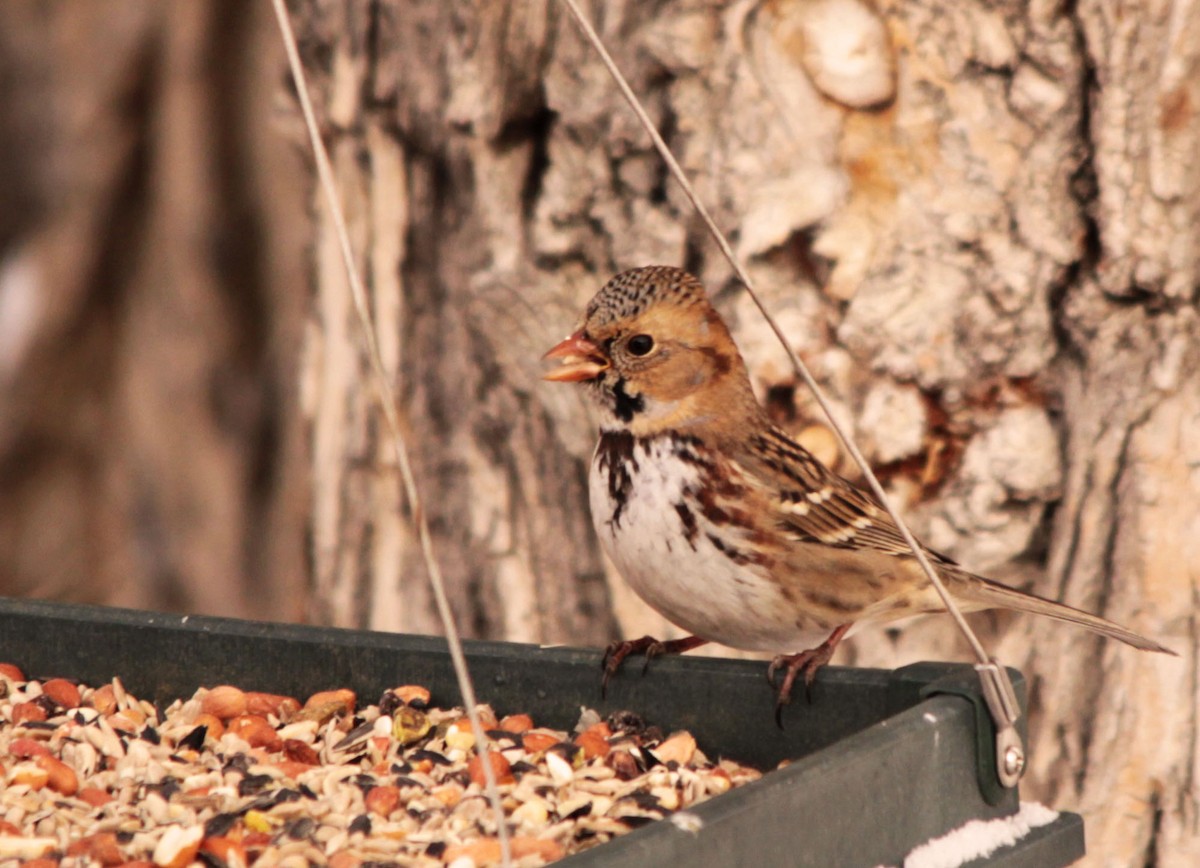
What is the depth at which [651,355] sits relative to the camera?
2.85 meters

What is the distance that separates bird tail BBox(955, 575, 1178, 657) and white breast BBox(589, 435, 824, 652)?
377mm

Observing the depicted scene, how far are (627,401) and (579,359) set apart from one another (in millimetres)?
112

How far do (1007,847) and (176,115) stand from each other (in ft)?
13.9

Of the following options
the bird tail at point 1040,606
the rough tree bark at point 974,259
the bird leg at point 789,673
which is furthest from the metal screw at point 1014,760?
the rough tree bark at point 974,259

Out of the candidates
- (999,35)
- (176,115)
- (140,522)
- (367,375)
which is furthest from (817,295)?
(140,522)

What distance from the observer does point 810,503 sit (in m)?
2.86

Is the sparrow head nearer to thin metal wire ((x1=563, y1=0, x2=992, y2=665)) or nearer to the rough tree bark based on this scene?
the rough tree bark

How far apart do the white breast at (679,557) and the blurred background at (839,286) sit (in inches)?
26.2

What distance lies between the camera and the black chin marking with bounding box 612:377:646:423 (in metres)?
2.85

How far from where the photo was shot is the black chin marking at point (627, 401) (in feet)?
9.35

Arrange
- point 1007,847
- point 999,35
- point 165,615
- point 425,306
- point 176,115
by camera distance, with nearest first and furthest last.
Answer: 1. point 1007,847
2. point 165,615
3. point 999,35
4. point 425,306
5. point 176,115

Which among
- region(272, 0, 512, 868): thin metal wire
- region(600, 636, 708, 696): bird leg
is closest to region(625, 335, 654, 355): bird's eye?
region(600, 636, 708, 696): bird leg

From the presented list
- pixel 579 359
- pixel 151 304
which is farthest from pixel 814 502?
pixel 151 304

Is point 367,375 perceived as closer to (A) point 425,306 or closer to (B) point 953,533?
(A) point 425,306
